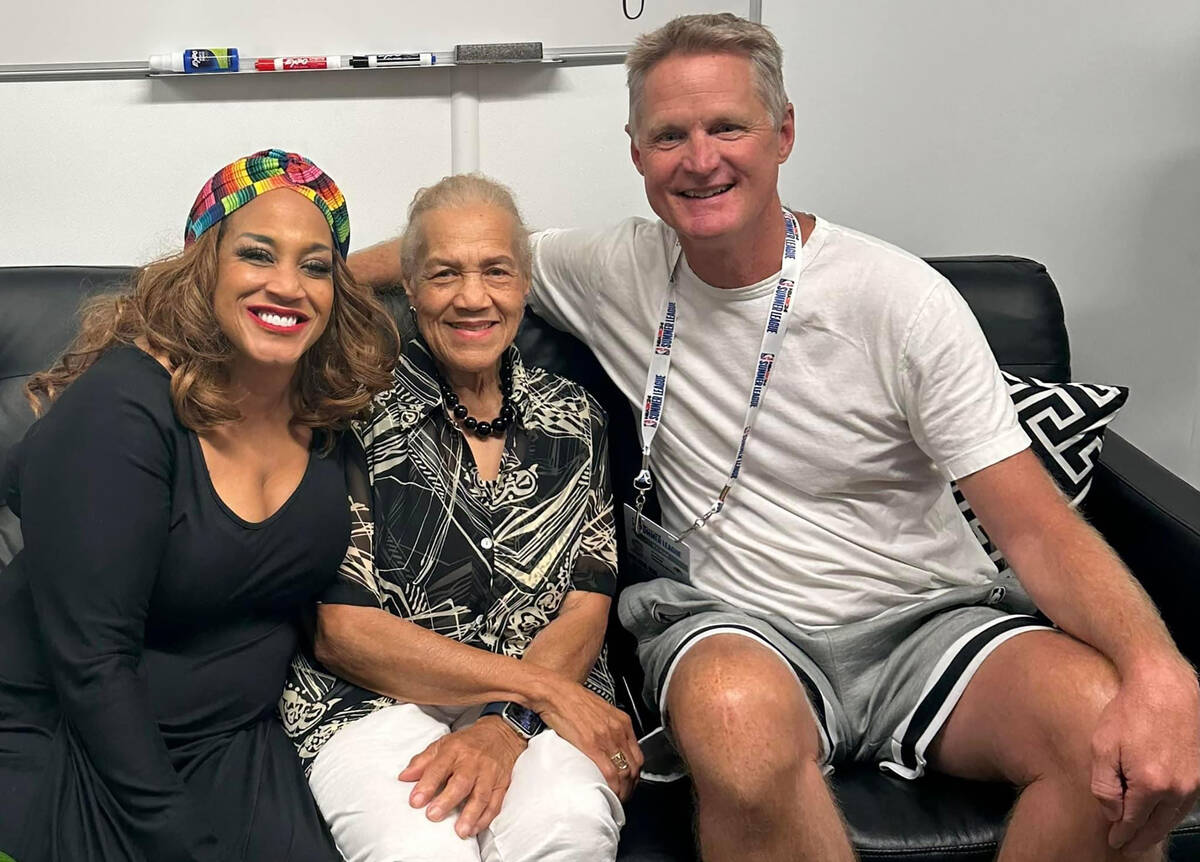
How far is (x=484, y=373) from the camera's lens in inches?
72.6

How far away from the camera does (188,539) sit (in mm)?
1481

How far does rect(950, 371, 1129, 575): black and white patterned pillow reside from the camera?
6.63ft

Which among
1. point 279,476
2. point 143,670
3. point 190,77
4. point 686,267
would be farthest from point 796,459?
point 190,77

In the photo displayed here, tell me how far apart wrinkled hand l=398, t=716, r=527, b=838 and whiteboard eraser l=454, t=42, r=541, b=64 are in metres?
1.36

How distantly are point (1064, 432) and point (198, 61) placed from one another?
5.88ft

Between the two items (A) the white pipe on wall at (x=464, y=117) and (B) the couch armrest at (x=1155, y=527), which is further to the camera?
(A) the white pipe on wall at (x=464, y=117)

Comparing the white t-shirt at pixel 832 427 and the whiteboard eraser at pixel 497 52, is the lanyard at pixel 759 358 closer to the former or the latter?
the white t-shirt at pixel 832 427

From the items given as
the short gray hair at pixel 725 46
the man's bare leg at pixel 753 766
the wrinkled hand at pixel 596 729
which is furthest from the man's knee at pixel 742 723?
the short gray hair at pixel 725 46

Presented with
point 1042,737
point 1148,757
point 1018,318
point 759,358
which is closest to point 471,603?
point 759,358

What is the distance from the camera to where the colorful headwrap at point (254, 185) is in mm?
1547

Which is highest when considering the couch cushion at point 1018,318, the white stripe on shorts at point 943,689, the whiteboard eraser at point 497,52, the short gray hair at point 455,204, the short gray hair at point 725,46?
the whiteboard eraser at point 497,52

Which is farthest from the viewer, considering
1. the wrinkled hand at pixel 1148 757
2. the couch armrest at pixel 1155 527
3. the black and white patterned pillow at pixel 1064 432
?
the black and white patterned pillow at pixel 1064 432

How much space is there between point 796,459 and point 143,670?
980 millimetres

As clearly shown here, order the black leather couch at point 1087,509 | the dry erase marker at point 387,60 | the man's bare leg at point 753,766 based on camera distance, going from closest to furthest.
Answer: the man's bare leg at point 753,766, the black leather couch at point 1087,509, the dry erase marker at point 387,60
